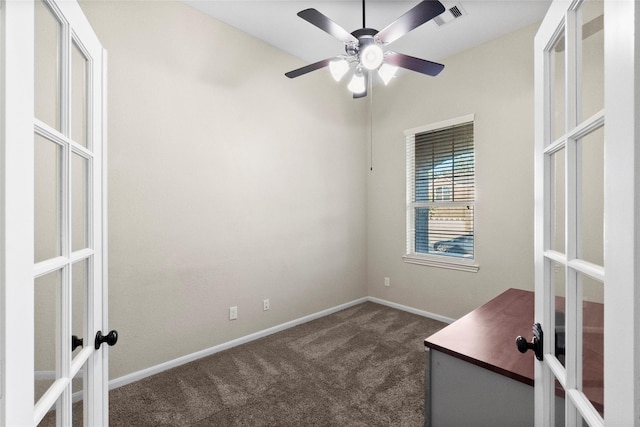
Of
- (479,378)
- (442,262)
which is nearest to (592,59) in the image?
(479,378)

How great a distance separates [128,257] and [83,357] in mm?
1392

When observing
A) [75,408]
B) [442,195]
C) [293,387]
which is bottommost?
[293,387]

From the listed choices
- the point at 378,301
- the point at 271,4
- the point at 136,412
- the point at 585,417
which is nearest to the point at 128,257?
the point at 136,412

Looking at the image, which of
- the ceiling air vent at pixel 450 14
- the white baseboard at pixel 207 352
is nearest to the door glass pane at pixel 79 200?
the white baseboard at pixel 207 352

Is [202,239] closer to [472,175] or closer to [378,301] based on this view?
[378,301]

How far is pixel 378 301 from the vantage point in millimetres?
3924

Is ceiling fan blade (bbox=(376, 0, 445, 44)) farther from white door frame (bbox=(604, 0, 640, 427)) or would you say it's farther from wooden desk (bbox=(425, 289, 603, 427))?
wooden desk (bbox=(425, 289, 603, 427))

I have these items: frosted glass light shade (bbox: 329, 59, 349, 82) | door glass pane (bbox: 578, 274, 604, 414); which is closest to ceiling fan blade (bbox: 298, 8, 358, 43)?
frosted glass light shade (bbox: 329, 59, 349, 82)

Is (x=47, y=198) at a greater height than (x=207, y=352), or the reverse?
(x=47, y=198)

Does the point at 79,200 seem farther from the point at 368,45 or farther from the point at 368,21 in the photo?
the point at 368,21

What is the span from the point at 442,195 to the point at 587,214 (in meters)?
2.79

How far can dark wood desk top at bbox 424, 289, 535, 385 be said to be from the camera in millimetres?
1157

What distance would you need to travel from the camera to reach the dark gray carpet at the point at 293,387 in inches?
71.2

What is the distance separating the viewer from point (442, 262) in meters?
3.35
